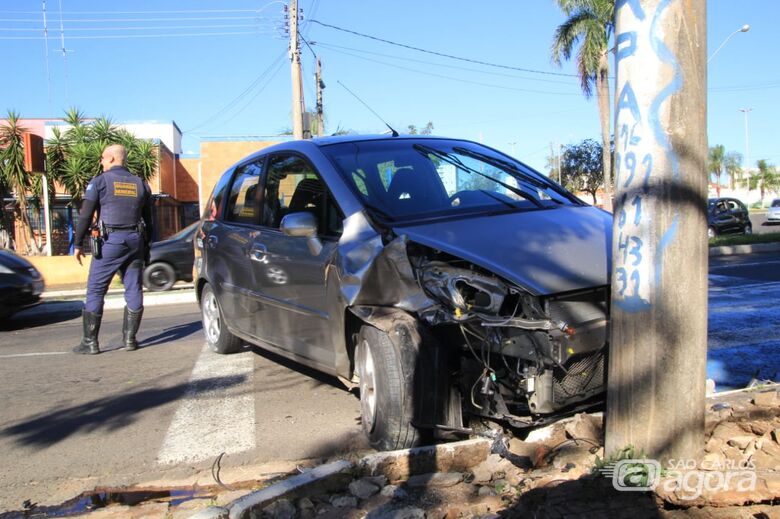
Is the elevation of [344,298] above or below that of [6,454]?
above

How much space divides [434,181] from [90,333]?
13.5 ft

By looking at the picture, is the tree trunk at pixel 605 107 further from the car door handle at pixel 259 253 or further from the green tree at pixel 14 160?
the car door handle at pixel 259 253

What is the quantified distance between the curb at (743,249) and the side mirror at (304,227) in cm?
1304

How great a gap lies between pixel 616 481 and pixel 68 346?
641 cm

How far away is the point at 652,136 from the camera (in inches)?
109

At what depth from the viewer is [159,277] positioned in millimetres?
13398

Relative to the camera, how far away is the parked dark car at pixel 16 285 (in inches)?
347

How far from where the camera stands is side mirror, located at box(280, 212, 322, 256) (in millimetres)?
4133

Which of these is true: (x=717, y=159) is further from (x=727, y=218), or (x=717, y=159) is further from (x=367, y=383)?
(x=367, y=383)

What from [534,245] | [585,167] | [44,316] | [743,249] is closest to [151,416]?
[534,245]

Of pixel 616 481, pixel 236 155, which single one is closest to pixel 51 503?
pixel 616 481

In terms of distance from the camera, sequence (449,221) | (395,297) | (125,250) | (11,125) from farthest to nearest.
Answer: (11,125), (125,250), (449,221), (395,297)

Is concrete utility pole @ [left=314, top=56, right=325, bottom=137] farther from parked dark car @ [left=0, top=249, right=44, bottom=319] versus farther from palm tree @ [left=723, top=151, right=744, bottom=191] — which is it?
palm tree @ [left=723, top=151, right=744, bottom=191]

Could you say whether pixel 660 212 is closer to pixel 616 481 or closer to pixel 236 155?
pixel 616 481
